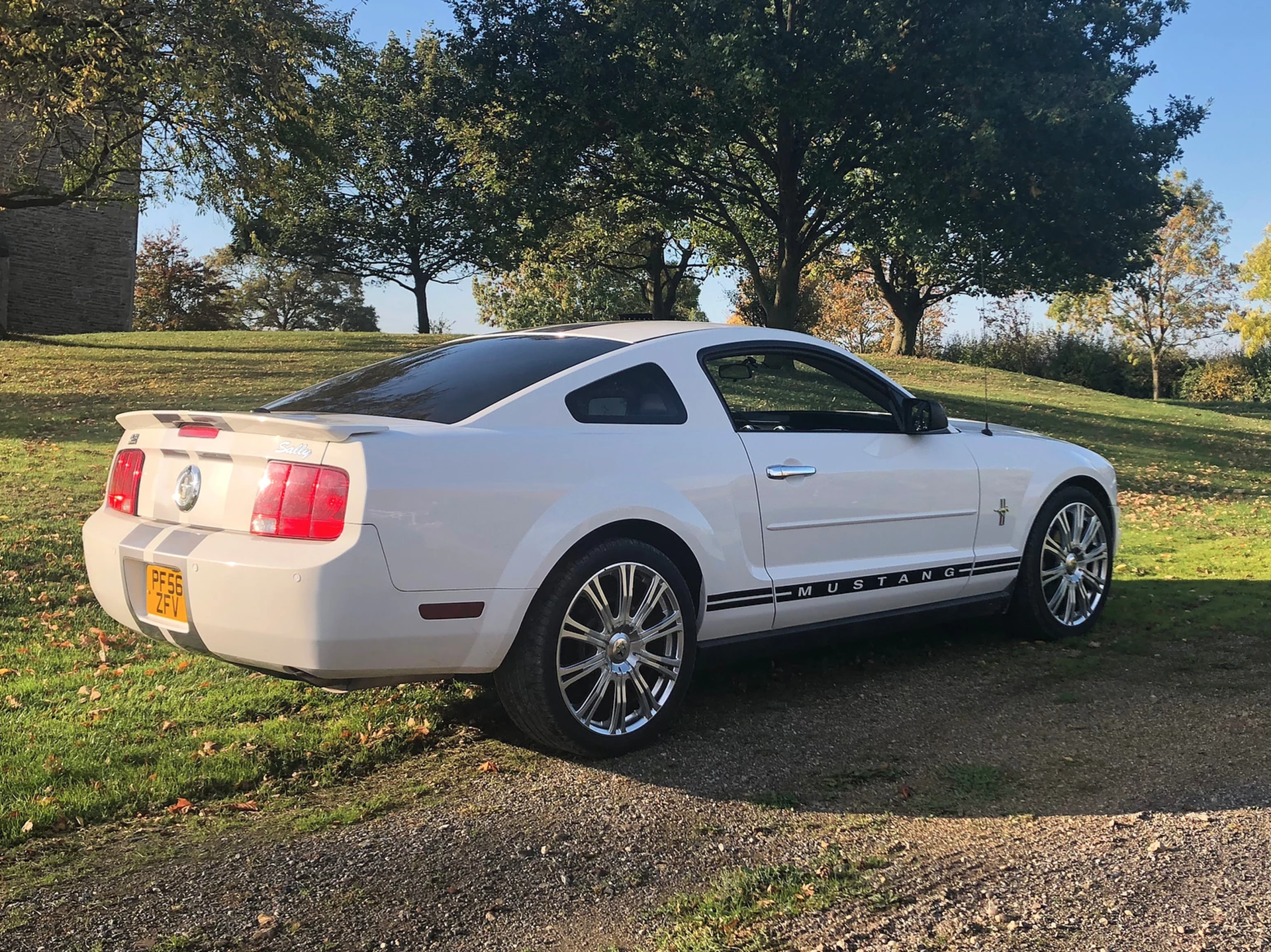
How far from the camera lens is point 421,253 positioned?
140 feet

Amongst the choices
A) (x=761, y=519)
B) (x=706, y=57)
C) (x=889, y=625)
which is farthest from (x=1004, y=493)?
(x=706, y=57)

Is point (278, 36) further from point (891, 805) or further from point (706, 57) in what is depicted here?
point (891, 805)

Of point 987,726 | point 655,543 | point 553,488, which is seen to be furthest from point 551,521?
point 987,726

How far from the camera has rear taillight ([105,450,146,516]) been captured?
4223 mm

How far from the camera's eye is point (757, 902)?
292 cm

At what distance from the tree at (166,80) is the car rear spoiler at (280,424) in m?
13.0

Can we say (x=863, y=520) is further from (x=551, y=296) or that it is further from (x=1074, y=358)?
(x=551, y=296)

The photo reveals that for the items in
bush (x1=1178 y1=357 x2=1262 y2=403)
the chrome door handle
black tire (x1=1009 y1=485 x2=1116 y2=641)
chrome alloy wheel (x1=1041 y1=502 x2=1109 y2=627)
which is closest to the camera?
the chrome door handle

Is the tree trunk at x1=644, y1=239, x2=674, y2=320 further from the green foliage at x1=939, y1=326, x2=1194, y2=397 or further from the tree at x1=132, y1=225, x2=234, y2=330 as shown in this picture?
the tree at x1=132, y1=225, x2=234, y2=330

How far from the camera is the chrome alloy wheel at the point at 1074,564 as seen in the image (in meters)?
5.94

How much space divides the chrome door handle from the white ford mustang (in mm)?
11

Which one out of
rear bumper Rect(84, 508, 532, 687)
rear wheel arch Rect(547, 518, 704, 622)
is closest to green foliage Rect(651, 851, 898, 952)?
rear bumper Rect(84, 508, 532, 687)

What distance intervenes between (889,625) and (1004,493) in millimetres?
1087

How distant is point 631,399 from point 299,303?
230 ft
